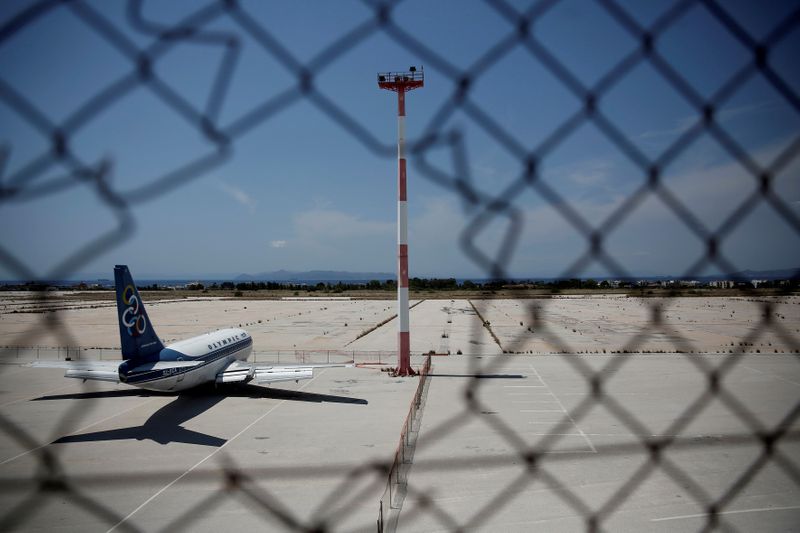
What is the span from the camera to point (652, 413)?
19562 mm

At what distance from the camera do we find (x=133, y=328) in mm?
18141

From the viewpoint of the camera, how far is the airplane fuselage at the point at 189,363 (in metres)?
18.0

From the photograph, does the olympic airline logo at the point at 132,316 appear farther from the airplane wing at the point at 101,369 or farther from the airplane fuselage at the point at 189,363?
the airplane wing at the point at 101,369

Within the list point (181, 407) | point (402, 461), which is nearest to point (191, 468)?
point (402, 461)

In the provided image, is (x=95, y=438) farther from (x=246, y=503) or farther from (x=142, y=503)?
(x=246, y=503)

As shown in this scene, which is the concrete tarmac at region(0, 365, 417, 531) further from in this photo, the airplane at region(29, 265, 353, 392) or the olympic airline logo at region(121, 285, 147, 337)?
the olympic airline logo at region(121, 285, 147, 337)

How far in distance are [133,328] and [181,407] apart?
3.99 m

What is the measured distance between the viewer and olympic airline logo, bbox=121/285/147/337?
1769 cm

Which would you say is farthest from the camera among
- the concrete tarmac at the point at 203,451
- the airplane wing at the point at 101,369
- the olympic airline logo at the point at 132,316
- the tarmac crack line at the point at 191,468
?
the airplane wing at the point at 101,369

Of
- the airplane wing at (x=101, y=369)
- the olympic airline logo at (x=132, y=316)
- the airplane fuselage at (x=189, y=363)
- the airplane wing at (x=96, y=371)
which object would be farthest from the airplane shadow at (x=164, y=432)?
the olympic airline logo at (x=132, y=316)

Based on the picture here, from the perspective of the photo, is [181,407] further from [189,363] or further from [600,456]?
[600,456]

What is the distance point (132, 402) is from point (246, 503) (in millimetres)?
11783

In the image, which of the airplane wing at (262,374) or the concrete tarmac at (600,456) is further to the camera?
the airplane wing at (262,374)

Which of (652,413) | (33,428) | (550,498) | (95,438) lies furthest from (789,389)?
(33,428)
